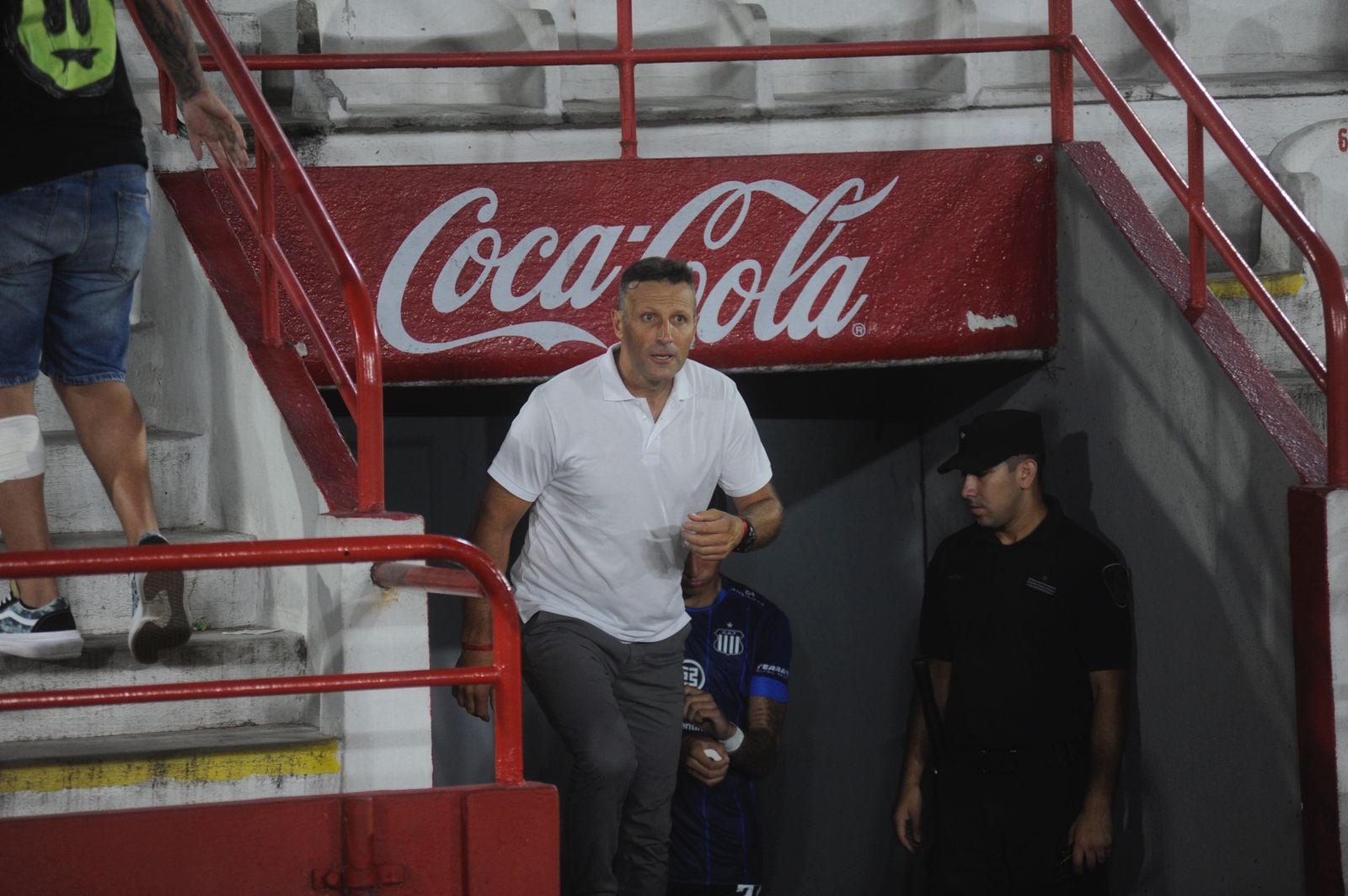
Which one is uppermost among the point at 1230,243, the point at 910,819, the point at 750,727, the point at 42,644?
the point at 1230,243

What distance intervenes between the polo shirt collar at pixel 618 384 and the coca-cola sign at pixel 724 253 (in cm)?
103

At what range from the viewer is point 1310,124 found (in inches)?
319

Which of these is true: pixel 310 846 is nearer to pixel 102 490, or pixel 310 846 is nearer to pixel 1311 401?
pixel 102 490

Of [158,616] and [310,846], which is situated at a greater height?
[158,616]

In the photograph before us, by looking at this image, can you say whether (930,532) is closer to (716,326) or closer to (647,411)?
(716,326)

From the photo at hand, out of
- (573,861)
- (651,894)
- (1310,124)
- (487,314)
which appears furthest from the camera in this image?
(1310,124)

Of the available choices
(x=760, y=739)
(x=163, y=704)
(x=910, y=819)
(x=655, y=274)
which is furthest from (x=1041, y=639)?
(x=163, y=704)

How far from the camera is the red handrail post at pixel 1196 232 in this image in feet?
18.5

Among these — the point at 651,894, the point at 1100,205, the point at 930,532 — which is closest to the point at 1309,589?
the point at 1100,205

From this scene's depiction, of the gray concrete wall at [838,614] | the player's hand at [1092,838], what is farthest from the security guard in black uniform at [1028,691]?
the gray concrete wall at [838,614]

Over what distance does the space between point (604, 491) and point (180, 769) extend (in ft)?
4.99

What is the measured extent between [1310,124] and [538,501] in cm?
502

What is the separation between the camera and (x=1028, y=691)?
5840 millimetres

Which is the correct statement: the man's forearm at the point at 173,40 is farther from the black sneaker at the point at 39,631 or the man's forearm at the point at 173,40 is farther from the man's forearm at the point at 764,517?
the man's forearm at the point at 764,517
